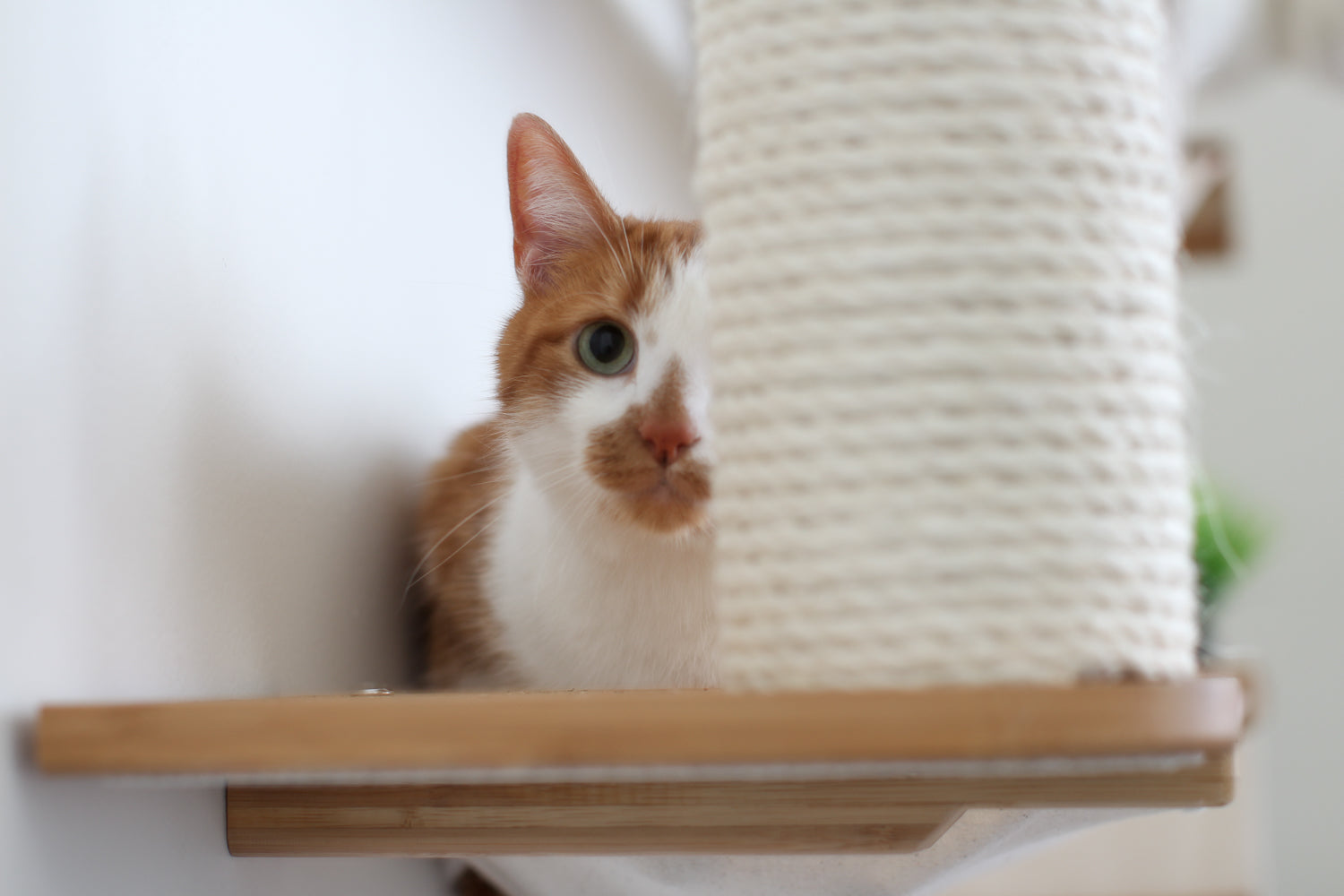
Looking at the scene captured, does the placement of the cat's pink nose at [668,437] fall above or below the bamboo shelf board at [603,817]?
above

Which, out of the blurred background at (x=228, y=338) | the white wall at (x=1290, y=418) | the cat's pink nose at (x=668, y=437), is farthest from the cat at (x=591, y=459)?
the white wall at (x=1290, y=418)

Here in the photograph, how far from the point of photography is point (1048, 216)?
0.57 meters

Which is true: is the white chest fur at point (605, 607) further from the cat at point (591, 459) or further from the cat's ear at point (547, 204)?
the cat's ear at point (547, 204)

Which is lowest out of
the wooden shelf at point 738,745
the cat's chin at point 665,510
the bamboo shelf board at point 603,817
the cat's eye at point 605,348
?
the bamboo shelf board at point 603,817

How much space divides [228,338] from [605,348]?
0.27 m

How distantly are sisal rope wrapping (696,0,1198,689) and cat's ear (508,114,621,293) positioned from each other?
36 centimetres

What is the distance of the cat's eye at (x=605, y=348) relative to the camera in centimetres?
91

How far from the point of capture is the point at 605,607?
3.03 feet

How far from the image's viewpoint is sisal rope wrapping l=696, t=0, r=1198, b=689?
56 centimetres

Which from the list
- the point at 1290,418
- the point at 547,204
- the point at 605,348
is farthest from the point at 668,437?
the point at 1290,418

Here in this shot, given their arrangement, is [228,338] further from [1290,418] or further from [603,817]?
[1290,418]

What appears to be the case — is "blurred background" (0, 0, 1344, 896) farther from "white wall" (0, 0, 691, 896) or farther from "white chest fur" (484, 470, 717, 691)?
"white chest fur" (484, 470, 717, 691)

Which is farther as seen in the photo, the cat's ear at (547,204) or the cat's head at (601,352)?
the cat's ear at (547,204)

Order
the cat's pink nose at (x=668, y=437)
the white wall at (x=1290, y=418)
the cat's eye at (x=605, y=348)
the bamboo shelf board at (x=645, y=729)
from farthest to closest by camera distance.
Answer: the white wall at (x=1290, y=418) < the cat's eye at (x=605, y=348) < the cat's pink nose at (x=668, y=437) < the bamboo shelf board at (x=645, y=729)
